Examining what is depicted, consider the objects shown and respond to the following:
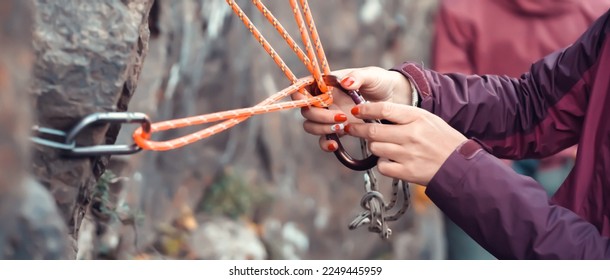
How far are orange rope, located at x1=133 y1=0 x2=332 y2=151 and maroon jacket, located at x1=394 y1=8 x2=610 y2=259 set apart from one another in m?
0.24

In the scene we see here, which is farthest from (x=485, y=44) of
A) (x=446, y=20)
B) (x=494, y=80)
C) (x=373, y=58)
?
(x=494, y=80)

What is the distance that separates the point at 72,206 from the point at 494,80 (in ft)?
2.86

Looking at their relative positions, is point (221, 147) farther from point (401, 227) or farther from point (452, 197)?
point (452, 197)

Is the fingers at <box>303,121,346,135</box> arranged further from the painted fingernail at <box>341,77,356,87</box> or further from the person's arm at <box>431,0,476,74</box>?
the person's arm at <box>431,0,476,74</box>

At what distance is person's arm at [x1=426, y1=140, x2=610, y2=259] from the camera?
4.01 ft

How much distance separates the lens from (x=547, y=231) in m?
1.22

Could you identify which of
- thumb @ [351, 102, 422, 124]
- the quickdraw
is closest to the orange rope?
the quickdraw

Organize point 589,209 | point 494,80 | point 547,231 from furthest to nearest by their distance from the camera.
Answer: point 494,80, point 589,209, point 547,231

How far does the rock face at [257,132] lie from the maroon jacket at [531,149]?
4.30 feet

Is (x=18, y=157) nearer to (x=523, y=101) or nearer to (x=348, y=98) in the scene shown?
(x=348, y=98)

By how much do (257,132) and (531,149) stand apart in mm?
2053

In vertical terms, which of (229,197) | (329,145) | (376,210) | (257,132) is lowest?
(229,197)

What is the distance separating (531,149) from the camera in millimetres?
1617

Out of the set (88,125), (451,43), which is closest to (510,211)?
(88,125)
